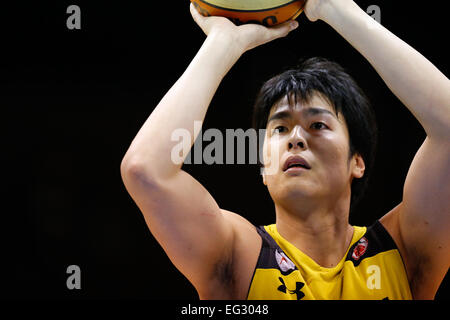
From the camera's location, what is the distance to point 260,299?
4.31 feet

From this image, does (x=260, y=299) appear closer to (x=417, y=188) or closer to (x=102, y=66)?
(x=417, y=188)

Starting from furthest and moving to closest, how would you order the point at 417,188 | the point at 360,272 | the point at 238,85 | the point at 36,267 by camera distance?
the point at 238,85
the point at 36,267
the point at 360,272
the point at 417,188

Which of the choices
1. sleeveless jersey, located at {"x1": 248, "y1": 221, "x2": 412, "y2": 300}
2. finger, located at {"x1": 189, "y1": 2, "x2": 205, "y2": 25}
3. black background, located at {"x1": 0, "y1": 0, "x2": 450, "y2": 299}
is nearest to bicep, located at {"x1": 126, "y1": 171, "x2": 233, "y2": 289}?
sleeveless jersey, located at {"x1": 248, "y1": 221, "x2": 412, "y2": 300}

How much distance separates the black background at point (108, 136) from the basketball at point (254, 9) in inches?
45.3

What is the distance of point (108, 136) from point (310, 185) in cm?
164

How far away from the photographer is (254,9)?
1.37 meters

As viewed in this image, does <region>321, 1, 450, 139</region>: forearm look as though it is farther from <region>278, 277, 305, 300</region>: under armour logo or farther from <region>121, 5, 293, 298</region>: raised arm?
<region>278, 277, 305, 300</region>: under armour logo

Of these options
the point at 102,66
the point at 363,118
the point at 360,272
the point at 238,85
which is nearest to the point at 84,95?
the point at 102,66

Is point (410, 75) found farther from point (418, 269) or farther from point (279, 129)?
point (418, 269)

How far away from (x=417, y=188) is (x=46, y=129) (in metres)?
2.00

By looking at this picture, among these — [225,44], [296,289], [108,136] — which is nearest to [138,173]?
[225,44]

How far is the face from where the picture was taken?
4.55 feet

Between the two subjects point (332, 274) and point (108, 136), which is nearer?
point (332, 274)

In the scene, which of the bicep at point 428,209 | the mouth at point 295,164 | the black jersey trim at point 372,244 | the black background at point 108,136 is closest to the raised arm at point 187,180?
the mouth at point 295,164
